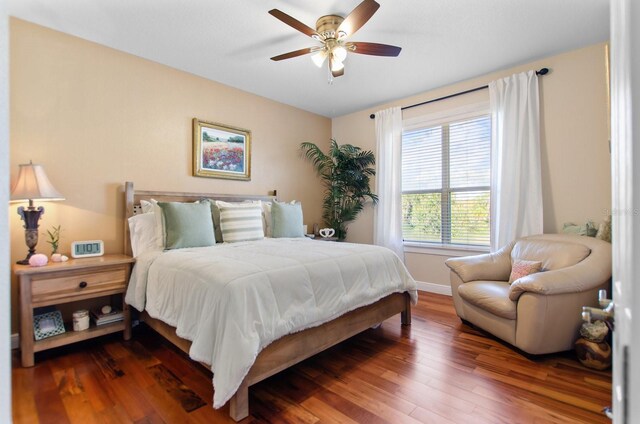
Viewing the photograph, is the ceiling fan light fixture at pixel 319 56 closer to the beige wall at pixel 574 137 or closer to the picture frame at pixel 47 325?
the beige wall at pixel 574 137

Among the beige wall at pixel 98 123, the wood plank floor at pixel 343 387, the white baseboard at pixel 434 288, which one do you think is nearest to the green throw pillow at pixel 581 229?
the wood plank floor at pixel 343 387

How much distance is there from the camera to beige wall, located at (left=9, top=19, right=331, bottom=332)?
2.48 meters

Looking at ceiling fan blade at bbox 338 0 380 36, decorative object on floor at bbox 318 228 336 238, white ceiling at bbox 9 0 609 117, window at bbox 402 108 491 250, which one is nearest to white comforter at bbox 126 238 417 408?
window at bbox 402 108 491 250

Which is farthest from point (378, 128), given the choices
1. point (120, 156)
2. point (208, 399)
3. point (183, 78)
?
point (208, 399)

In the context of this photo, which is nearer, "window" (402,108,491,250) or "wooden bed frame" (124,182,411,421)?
"wooden bed frame" (124,182,411,421)

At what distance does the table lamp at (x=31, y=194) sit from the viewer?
2.25 meters

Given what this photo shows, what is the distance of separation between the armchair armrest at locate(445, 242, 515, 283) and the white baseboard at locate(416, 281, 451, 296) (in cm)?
102

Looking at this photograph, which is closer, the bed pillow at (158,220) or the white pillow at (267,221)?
the bed pillow at (158,220)

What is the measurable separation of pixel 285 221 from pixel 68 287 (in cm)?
200

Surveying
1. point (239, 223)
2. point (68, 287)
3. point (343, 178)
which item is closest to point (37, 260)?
point (68, 287)

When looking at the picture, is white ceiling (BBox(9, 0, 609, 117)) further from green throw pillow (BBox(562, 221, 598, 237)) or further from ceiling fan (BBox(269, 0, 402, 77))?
green throw pillow (BBox(562, 221, 598, 237))

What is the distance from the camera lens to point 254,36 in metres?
2.72

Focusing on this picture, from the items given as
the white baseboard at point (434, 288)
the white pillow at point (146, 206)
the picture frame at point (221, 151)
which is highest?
the picture frame at point (221, 151)

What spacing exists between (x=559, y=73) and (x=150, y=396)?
441 centimetres
